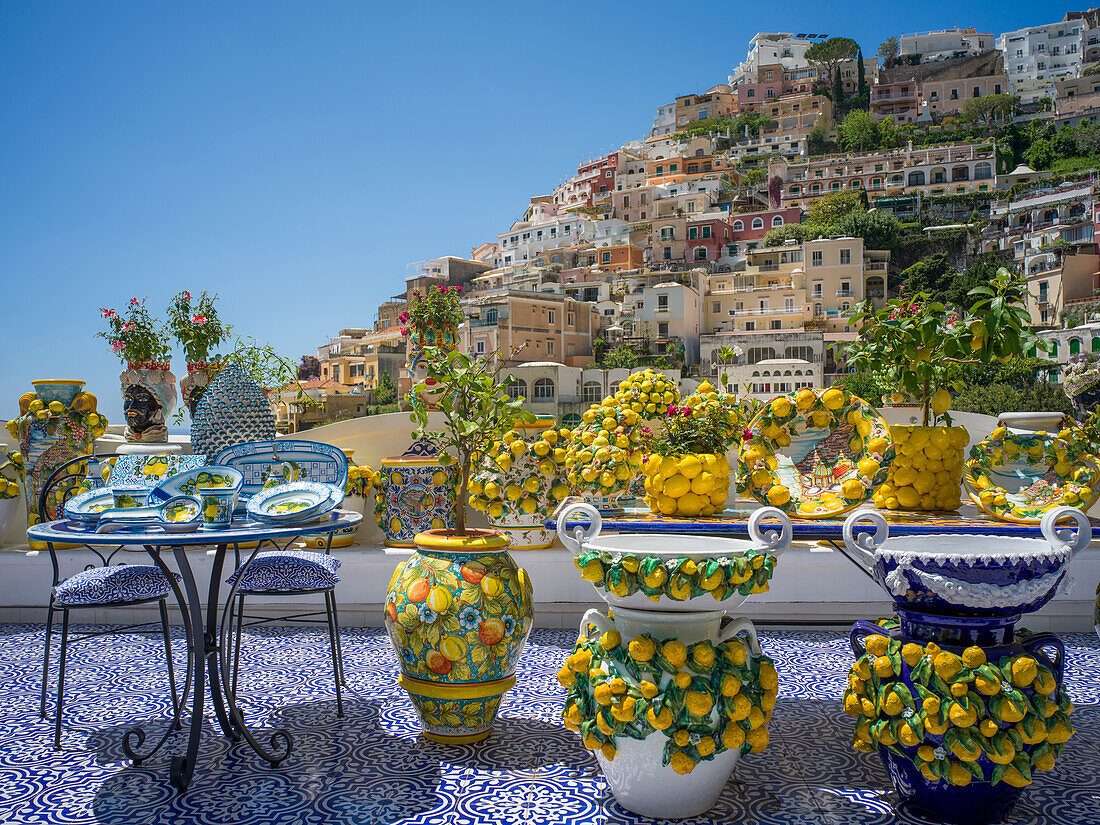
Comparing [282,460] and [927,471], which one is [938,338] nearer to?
[927,471]

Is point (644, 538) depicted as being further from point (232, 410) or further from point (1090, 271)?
point (1090, 271)

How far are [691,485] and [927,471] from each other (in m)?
1.05

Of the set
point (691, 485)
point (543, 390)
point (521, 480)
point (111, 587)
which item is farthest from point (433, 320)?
point (543, 390)

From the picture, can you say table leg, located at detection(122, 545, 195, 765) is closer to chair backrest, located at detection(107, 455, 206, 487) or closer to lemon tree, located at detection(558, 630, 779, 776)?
chair backrest, located at detection(107, 455, 206, 487)

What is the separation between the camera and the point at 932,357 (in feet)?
11.5

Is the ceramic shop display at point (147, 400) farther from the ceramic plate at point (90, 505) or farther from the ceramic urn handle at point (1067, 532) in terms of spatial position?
the ceramic urn handle at point (1067, 532)

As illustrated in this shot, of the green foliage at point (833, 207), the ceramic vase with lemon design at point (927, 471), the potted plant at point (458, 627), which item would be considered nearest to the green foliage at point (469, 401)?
the potted plant at point (458, 627)

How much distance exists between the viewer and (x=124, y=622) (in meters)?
4.27

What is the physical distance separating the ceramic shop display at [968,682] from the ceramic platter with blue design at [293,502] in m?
1.59

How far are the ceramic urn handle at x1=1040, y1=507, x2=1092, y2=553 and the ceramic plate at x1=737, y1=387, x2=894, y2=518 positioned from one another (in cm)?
154

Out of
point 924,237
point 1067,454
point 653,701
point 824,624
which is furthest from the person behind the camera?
point 924,237

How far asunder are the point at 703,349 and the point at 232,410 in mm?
29640

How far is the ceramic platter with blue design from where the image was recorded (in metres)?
2.32

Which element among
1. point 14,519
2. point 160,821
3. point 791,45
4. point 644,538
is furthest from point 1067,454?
point 791,45
